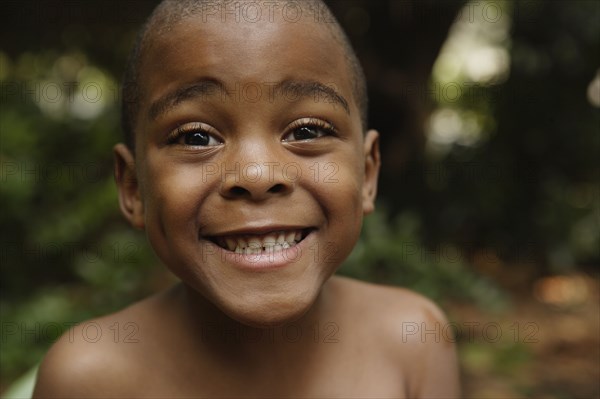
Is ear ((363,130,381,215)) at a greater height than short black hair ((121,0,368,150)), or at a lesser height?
lesser

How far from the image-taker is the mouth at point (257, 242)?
124 centimetres

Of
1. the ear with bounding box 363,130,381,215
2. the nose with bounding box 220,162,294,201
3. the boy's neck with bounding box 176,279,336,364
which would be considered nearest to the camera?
the nose with bounding box 220,162,294,201

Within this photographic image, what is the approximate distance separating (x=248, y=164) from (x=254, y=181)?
1.4 inches

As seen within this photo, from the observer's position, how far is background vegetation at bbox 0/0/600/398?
3605 millimetres

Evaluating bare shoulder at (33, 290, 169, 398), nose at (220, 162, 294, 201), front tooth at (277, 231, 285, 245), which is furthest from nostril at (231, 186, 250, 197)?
bare shoulder at (33, 290, 169, 398)

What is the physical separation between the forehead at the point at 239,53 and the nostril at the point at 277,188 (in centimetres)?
19

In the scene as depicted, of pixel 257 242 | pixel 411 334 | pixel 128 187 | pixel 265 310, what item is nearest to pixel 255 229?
pixel 257 242

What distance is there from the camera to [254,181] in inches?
46.1

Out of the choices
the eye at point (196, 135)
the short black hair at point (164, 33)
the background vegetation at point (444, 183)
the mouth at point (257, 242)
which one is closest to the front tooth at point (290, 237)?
the mouth at point (257, 242)

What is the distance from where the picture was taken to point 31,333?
3482 millimetres

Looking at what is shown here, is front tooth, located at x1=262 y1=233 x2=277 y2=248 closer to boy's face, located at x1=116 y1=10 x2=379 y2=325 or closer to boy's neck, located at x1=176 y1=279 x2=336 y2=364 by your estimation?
boy's face, located at x1=116 y1=10 x2=379 y2=325

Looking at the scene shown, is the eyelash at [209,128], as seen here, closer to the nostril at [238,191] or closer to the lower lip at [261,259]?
the nostril at [238,191]

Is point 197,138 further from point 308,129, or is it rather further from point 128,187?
point 128,187

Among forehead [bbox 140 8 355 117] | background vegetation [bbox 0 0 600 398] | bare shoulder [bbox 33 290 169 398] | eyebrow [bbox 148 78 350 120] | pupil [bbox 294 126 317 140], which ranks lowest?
background vegetation [bbox 0 0 600 398]
